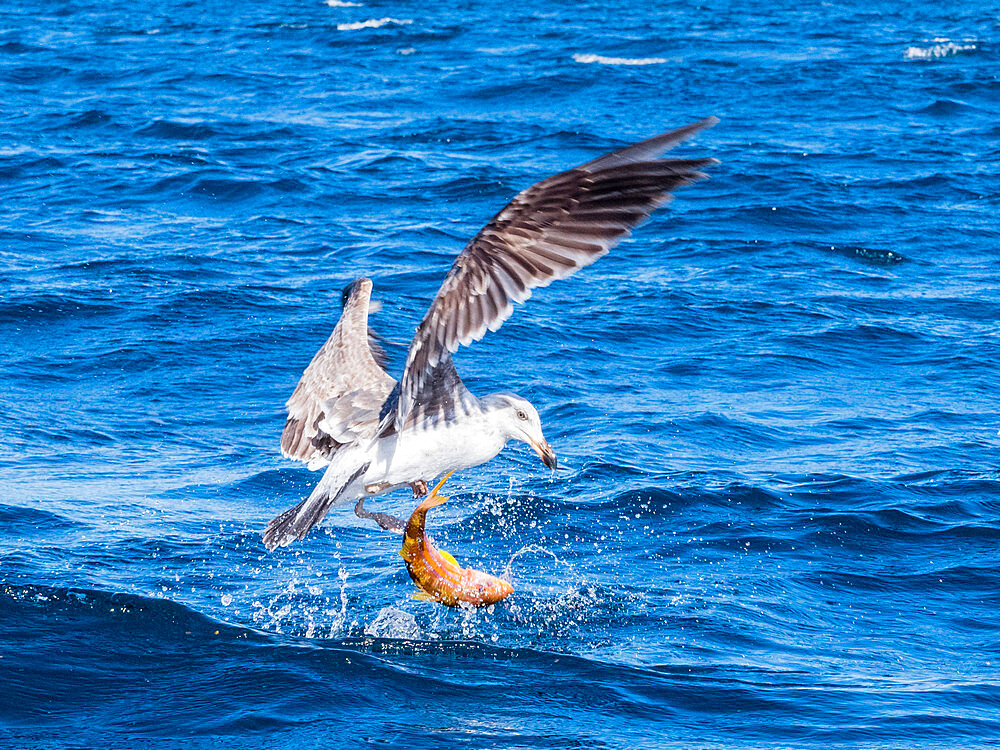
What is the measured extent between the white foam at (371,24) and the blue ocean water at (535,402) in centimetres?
439

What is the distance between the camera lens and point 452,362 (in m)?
7.12

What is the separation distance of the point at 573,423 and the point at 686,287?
3647 millimetres

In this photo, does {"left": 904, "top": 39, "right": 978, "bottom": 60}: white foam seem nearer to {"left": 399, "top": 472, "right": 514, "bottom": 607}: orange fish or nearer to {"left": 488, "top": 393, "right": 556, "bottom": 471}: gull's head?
{"left": 488, "top": 393, "right": 556, "bottom": 471}: gull's head

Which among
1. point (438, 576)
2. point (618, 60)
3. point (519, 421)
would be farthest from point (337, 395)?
point (618, 60)

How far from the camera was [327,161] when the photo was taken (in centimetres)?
1855

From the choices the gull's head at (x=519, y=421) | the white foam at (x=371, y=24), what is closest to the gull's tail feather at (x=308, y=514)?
the gull's head at (x=519, y=421)

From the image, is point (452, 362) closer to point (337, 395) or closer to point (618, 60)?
point (337, 395)

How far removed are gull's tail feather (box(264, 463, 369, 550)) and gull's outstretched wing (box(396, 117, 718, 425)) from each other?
1.30 m

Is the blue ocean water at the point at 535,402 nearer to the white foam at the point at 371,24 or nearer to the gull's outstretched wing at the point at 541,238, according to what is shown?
the gull's outstretched wing at the point at 541,238

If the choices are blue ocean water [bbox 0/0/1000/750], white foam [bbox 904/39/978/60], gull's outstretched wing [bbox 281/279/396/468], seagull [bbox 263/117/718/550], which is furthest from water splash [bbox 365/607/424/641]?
white foam [bbox 904/39/978/60]

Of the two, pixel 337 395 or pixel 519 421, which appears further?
pixel 337 395

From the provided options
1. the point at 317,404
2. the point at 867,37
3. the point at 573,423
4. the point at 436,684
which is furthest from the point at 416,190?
the point at 867,37

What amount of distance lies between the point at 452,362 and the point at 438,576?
1069mm

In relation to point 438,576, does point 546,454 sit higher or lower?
higher
